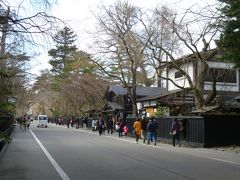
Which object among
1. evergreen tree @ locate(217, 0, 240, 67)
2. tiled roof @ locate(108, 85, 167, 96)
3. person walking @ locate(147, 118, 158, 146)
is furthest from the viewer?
tiled roof @ locate(108, 85, 167, 96)

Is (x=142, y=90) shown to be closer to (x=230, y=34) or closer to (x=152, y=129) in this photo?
(x=152, y=129)

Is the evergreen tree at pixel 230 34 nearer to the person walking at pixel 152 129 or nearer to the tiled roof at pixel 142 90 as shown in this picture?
the person walking at pixel 152 129

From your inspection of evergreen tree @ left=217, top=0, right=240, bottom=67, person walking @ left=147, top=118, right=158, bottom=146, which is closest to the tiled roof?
person walking @ left=147, top=118, right=158, bottom=146

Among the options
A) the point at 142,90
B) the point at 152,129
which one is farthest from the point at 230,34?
the point at 142,90

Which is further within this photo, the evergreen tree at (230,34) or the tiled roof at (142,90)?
the tiled roof at (142,90)

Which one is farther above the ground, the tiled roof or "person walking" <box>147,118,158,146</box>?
the tiled roof

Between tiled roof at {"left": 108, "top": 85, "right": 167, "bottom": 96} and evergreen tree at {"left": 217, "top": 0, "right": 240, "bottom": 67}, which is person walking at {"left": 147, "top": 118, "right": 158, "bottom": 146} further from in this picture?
tiled roof at {"left": 108, "top": 85, "right": 167, "bottom": 96}

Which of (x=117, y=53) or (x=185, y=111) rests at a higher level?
(x=117, y=53)

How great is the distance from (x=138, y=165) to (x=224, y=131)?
13.0 m

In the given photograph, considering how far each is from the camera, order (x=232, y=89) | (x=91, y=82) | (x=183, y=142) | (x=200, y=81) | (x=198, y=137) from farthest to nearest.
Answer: (x=91, y=82) → (x=232, y=89) → (x=200, y=81) → (x=183, y=142) → (x=198, y=137)

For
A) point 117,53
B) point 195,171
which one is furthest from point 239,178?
point 117,53

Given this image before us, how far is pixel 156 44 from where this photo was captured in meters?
36.3

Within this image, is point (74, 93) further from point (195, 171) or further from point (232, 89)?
point (195, 171)

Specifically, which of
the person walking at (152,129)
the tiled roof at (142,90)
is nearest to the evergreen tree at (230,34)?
the person walking at (152,129)
